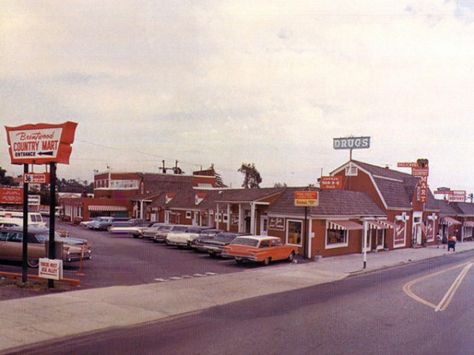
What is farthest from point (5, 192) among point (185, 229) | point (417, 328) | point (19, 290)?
point (417, 328)

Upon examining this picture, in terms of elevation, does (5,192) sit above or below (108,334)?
above

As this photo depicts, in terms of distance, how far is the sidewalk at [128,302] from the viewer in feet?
39.0

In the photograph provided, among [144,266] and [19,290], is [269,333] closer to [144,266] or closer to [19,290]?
[19,290]

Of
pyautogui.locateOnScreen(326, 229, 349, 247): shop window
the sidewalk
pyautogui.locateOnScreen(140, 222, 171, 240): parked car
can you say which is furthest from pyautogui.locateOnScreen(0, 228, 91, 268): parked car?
pyautogui.locateOnScreen(326, 229, 349, 247): shop window

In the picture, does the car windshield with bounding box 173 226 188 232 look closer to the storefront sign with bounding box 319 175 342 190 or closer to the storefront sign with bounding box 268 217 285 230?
the storefront sign with bounding box 268 217 285 230

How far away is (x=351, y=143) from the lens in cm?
4056

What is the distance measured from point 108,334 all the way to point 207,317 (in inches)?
128

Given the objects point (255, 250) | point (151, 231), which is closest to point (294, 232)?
point (255, 250)

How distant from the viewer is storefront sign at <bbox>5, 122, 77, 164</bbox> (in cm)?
1683

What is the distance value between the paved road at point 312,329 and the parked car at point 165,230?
1745 centimetres

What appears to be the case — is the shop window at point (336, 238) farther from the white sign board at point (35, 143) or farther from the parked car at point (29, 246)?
the white sign board at point (35, 143)

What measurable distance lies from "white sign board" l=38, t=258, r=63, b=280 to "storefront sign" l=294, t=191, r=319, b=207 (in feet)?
57.9

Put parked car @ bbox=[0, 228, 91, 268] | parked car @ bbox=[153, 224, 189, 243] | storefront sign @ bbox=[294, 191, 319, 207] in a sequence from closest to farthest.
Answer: parked car @ bbox=[0, 228, 91, 268], storefront sign @ bbox=[294, 191, 319, 207], parked car @ bbox=[153, 224, 189, 243]

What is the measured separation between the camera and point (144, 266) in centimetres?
2433
